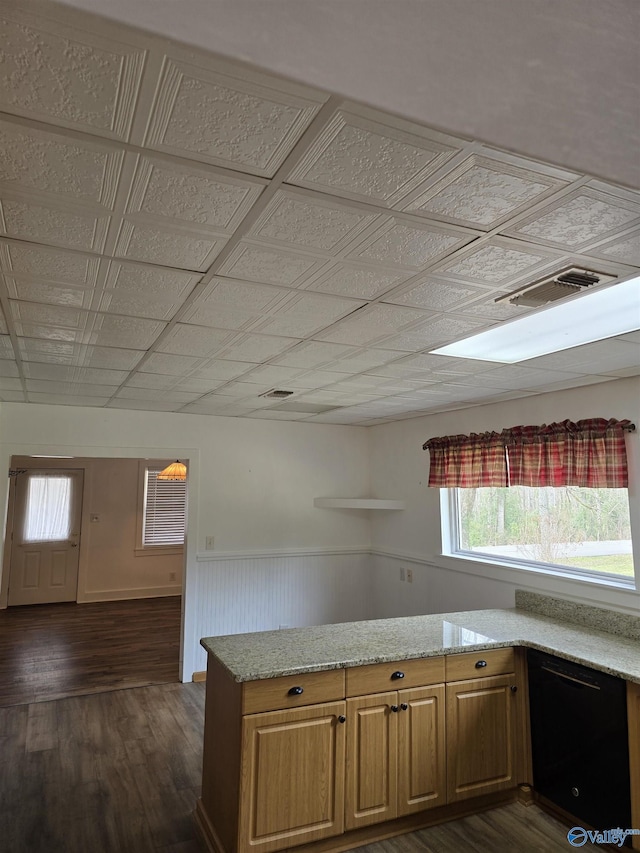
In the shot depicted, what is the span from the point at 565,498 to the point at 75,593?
7.04 meters

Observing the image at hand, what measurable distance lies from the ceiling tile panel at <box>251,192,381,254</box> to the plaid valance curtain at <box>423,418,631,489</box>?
7.66 feet

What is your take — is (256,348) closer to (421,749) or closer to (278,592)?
(421,749)

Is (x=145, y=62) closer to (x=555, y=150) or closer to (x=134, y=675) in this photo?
(x=555, y=150)

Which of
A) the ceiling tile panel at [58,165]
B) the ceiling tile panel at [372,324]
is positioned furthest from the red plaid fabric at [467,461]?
the ceiling tile panel at [58,165]

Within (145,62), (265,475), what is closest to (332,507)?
(265,475)

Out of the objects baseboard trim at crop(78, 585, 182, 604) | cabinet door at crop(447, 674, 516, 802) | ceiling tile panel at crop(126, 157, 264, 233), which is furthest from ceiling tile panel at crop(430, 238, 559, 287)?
baseboard trim at crop(78, 585, 182, 604)

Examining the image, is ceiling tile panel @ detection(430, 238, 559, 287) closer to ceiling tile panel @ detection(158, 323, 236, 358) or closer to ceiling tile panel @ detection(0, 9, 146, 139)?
ceiling tile panel @ detection(0, 9, 146, 139)

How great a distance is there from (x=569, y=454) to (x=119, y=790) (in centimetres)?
318

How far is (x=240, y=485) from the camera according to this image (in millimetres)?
5082

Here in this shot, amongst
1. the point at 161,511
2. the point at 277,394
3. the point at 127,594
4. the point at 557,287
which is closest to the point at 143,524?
the point at 161,511

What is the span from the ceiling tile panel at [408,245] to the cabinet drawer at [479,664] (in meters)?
2.00

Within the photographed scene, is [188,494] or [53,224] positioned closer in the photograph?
[53,224]

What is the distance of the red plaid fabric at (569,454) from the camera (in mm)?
3090

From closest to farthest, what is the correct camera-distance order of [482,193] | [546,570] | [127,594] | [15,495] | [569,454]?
[482,193], [569,454], [546,570], [15,495], [127,594]
